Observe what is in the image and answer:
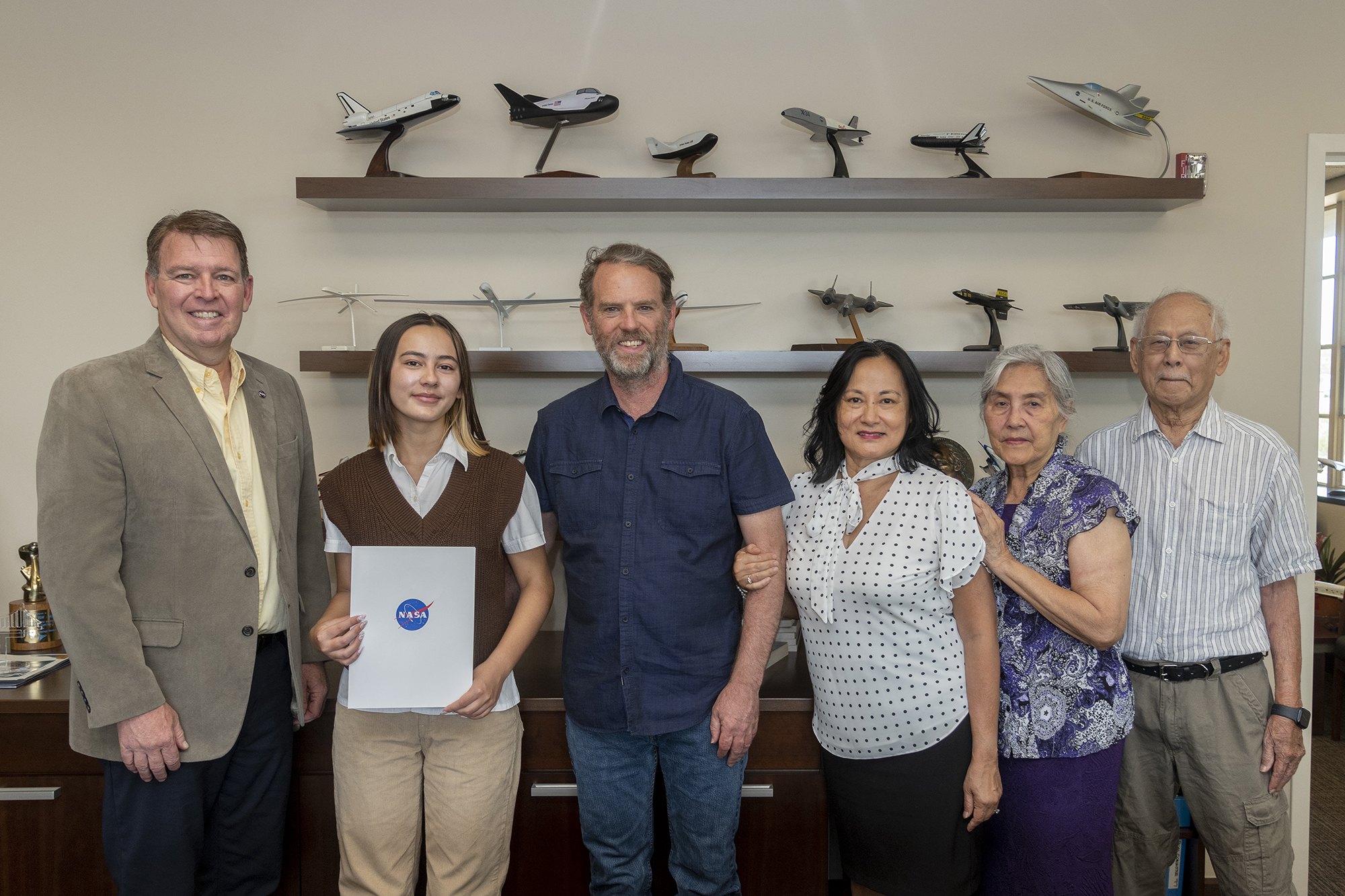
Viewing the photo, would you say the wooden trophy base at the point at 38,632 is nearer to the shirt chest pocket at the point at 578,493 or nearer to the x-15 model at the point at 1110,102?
the shirt chest pocket at the point at 578,493

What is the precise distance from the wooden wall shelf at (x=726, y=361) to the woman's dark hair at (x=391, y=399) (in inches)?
27.9

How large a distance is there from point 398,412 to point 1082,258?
2221mm

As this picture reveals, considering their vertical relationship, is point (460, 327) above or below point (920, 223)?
below

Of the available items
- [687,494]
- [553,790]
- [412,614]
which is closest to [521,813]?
[553,790]

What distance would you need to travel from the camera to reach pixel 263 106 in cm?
260

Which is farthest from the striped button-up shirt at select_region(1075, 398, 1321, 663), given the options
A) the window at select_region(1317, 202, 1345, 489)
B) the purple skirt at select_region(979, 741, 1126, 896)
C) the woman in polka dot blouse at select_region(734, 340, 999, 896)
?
the window at select_region(1317, 202, 1345, 489)

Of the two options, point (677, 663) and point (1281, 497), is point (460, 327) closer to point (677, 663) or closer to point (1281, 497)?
point (677, 663)

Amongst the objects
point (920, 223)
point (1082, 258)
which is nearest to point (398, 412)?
point (920, 223)

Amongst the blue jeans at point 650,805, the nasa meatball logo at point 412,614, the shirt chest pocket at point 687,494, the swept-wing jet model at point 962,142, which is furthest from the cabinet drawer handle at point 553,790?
the swept-wing jet model at point 962,142

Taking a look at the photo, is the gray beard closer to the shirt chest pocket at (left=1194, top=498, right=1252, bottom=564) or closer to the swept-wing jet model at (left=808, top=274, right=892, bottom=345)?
the swept-wing jet model at (left=808, top=274, right=892, bottom=345)

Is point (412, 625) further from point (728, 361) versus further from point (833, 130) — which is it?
point (833, 130)

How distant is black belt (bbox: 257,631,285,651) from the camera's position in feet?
5.51

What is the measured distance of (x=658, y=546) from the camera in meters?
1.70

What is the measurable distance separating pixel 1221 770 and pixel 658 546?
53.8 inches
